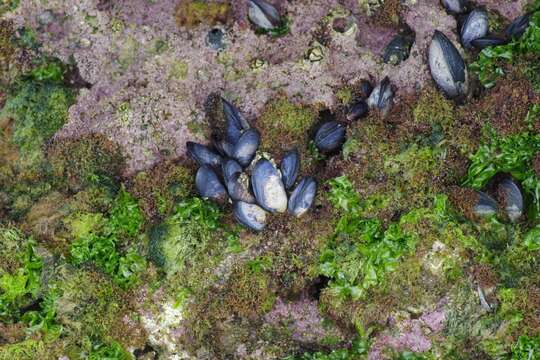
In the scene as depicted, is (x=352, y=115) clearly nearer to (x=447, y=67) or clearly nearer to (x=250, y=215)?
(x=447, y=67)

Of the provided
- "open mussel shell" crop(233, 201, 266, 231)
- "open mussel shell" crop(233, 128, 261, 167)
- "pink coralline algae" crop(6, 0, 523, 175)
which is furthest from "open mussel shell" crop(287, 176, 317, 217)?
"pink coralline algae" crop(6, 0, 523, 175)

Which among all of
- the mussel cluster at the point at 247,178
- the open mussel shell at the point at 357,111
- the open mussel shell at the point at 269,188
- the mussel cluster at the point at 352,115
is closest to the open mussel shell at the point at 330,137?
the mussel cluster at the point at 352,115

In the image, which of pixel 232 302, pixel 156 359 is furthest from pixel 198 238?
pixel 156 359

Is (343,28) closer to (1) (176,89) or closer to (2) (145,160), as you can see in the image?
(1) (176,89)

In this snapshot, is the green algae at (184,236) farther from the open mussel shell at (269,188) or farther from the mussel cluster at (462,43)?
the mussel cluster at (462,43)

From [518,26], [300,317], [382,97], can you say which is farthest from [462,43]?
[300,317]
